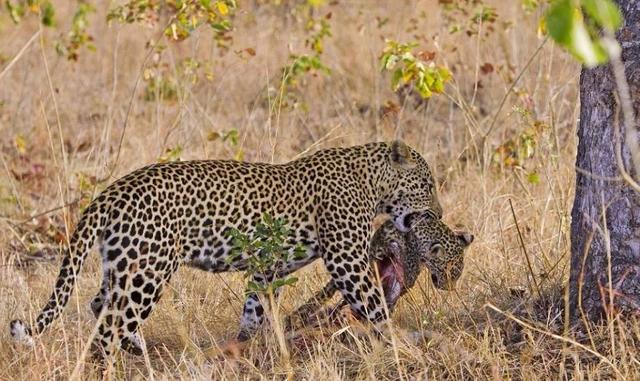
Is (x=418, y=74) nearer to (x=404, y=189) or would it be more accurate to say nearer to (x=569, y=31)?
(x=404, y=189)

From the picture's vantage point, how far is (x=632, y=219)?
5398mm

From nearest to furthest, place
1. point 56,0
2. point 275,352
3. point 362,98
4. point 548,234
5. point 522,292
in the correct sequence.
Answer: point 275,352 → point 522,292 → point 548,234 → point 362,98 → point 56,0

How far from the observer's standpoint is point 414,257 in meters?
6.88

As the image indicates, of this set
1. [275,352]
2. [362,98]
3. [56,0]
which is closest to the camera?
[275,352]

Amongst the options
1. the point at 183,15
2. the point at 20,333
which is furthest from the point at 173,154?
the point at 20,333

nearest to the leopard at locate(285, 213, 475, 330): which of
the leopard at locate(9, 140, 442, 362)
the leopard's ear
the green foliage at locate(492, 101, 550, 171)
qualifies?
the leopard at locate(9, 140, 442, 362)

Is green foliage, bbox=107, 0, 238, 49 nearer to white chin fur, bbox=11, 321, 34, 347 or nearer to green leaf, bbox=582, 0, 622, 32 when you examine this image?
white chin fur, bbox=11, 321, 34, 347

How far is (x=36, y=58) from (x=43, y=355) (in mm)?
8187

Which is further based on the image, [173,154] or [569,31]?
[173,154]

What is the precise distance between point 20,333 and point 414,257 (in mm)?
2290

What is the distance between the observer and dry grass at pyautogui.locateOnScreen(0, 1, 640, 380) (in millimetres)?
5566

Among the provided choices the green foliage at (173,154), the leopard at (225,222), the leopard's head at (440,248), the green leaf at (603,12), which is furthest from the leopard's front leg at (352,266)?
the green leaf at (603,12)

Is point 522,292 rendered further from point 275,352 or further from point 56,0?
point 56,0

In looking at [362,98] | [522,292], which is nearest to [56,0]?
[362,98]
